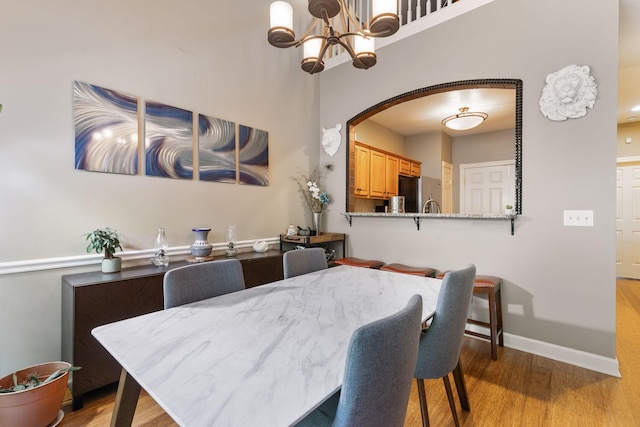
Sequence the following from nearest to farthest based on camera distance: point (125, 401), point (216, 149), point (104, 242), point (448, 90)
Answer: point (125, 401) < point (104, 242) < point (216, 149) < point (448, 90)

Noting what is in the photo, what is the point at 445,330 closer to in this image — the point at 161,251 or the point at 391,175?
the point at 161,251

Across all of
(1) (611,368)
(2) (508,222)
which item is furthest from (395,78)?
(1) (611,368)

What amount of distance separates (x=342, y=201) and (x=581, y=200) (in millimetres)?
2258

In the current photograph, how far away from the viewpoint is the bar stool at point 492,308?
2316 mm

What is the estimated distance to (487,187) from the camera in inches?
226

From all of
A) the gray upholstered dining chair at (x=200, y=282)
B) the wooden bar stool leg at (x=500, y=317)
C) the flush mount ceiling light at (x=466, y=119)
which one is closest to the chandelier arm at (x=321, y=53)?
the gray upholstered dining chair at (x=200, y=282)

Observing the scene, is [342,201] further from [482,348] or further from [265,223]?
[482,348]

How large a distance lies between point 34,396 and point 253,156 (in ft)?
7.72

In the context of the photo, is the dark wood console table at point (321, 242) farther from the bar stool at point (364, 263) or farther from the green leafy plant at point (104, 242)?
the green leafy plant at point (104, 242)

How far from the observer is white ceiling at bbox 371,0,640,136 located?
2.76m

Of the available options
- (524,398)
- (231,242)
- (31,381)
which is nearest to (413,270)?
(524,398)

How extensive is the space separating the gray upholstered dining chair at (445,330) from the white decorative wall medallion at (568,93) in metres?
1.83

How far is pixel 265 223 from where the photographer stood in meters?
3.28

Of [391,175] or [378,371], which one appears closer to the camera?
[378,371]
